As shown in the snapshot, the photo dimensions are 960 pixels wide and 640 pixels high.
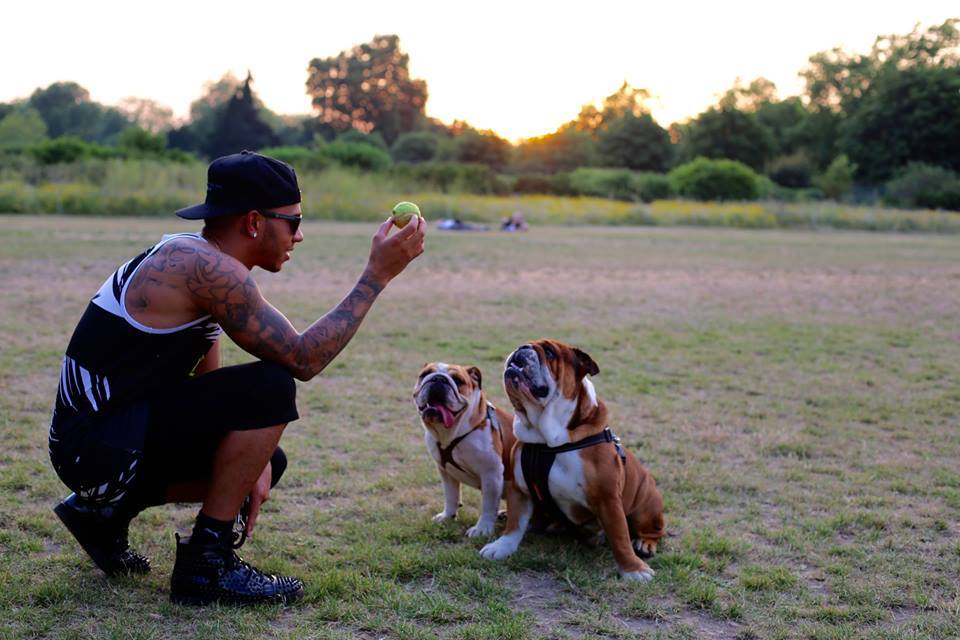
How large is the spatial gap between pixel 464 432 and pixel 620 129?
76013 millimetres

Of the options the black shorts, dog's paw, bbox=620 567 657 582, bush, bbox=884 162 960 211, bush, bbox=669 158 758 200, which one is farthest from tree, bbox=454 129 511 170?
the black shorts

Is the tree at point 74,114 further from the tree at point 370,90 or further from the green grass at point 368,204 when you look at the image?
the green grass at point 368,204

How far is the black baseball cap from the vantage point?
3.38m

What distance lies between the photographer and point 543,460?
4.09 meters

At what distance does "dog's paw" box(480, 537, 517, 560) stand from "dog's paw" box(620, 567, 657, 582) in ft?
1.74

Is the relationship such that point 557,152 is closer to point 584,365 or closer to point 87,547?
point 584,365

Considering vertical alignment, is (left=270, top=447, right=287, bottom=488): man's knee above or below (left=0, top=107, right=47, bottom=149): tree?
below

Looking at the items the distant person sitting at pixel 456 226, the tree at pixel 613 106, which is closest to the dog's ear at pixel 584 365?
the distant person sitting at pixel 456 226

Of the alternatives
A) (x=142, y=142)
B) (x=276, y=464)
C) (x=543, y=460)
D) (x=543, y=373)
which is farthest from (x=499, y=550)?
(x=142, y=142)

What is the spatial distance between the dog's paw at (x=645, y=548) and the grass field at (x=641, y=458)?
0.07 meters

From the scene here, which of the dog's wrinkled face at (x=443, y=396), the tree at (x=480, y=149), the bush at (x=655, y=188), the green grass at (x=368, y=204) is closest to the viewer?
the dog's wrinkled face at (x=443, y=396)

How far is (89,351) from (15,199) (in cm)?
3548

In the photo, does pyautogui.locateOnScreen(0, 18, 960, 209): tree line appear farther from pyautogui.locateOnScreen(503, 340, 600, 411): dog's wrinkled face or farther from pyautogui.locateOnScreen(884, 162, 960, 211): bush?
pyautogui.locateOnScreen(503, 340, 600, 411): dog's wrinkled face

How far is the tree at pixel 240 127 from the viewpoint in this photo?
213 ft
